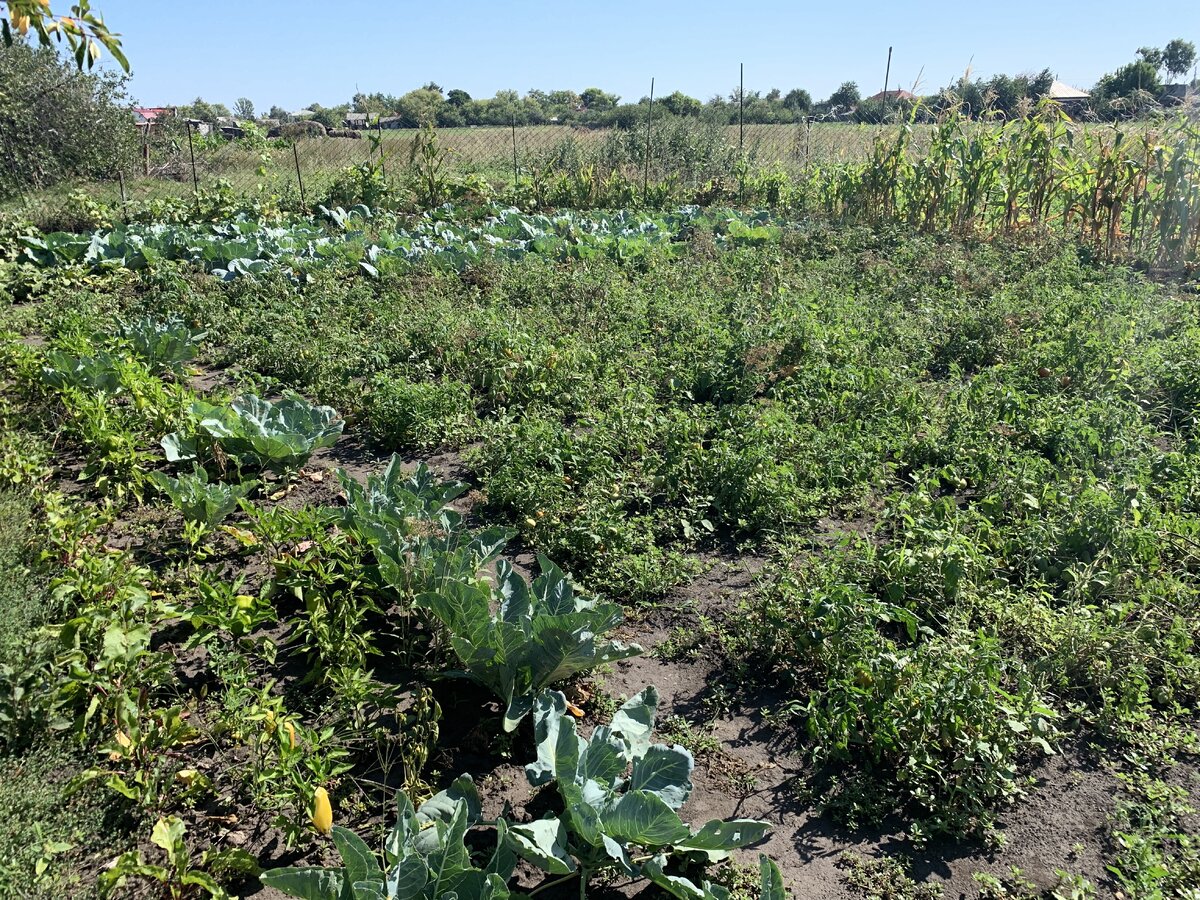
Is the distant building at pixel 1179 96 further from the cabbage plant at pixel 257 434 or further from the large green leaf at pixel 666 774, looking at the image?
the large green leaf at pixel 666 774

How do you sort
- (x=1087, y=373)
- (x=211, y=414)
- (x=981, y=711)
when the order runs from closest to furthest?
(x=981, y=711), (x=211, y=414), (x=1087, y=373)

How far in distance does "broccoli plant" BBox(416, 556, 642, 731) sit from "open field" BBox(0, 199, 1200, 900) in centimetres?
2

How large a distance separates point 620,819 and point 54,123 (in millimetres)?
18876

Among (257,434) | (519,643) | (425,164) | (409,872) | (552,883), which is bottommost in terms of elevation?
(552,883)

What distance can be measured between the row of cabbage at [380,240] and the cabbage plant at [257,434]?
487 centimetres

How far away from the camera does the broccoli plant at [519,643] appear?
3045 mm

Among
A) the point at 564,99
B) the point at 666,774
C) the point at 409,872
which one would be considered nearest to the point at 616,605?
the point at 666,774

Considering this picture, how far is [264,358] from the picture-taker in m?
7.13

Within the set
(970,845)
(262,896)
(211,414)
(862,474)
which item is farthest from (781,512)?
(211,414)

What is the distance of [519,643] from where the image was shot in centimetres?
308

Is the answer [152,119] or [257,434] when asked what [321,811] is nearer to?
[257,434]

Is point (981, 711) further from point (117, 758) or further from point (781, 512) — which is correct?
point (117, 758)

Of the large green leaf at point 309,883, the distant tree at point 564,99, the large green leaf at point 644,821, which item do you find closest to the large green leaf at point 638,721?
the large green leaf at point 644,821

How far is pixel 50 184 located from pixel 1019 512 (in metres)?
18.7
